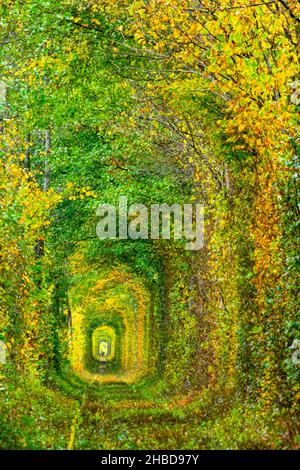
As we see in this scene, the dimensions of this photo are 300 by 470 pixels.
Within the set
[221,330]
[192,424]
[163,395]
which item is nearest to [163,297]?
[163,395]

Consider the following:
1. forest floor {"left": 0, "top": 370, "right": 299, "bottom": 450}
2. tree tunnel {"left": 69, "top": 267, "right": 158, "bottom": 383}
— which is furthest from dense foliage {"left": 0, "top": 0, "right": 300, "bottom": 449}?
tree tunnel {"left": 69, "top": 267, "right": 158, "bottom": 383}

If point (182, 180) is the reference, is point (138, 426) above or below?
below

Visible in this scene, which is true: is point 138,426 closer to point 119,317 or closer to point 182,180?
point 182,180

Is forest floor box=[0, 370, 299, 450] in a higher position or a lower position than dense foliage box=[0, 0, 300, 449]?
lower

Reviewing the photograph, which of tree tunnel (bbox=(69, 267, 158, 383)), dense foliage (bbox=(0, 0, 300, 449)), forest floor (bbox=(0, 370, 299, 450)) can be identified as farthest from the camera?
tree tunnel (bbox=(69, 267, 158, 383))

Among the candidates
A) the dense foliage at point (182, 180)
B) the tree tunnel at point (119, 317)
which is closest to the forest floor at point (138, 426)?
the dense foliage at point (182, 180)

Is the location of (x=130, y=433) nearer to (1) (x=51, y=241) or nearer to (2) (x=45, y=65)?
(2) (x=45, y=65)

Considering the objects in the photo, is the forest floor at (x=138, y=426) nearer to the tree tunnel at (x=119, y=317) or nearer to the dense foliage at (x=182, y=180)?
the dense foliage at (x=182, y=180)

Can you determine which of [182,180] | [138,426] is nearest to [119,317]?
[182,180]

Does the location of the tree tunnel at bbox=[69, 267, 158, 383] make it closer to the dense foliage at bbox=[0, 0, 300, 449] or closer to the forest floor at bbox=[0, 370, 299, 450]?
the dense foliage at bbox=[0, 0, 300, 449]

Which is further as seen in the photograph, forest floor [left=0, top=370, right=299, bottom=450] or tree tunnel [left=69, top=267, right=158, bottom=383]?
tree tunnel [left=69, top=267, right=158, bottom=383]

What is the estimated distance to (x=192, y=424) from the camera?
50.0 ft

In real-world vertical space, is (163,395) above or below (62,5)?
below

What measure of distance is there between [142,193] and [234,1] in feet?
43.5
